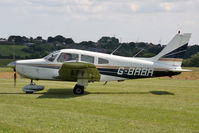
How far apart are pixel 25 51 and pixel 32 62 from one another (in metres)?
64.9

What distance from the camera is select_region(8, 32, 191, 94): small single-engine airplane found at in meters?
13.1

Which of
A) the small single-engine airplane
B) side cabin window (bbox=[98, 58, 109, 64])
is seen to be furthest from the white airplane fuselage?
side cabin window (bbox=[98, 58, 109, 64])

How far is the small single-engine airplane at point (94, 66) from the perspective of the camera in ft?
43.0

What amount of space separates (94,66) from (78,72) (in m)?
0.94

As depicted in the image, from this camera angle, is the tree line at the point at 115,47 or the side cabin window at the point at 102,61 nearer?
the side cabin window at the point at 102,61

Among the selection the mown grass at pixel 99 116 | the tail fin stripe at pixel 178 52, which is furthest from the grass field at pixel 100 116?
the tail fin stripe at pixel 178 52

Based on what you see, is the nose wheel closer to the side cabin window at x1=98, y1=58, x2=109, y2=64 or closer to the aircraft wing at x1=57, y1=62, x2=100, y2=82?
the aircraft wing at x1=57, y1=62, x2=100, y2=82

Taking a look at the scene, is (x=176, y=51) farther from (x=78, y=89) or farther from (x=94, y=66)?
(x=78, y=89)

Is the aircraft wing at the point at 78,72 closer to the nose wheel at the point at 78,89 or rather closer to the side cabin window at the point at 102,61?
the nose wheel at the point at 78,89

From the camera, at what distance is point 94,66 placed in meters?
12.6

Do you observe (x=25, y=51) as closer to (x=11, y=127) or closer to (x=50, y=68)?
(x=50, y=68)

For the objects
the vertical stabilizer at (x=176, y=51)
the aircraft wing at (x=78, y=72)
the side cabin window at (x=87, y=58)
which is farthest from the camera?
the vertical stabilizer at (x=176, y=51)

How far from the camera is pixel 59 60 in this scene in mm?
13359

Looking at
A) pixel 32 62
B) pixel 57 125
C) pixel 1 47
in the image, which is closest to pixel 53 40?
pixel 1 47
